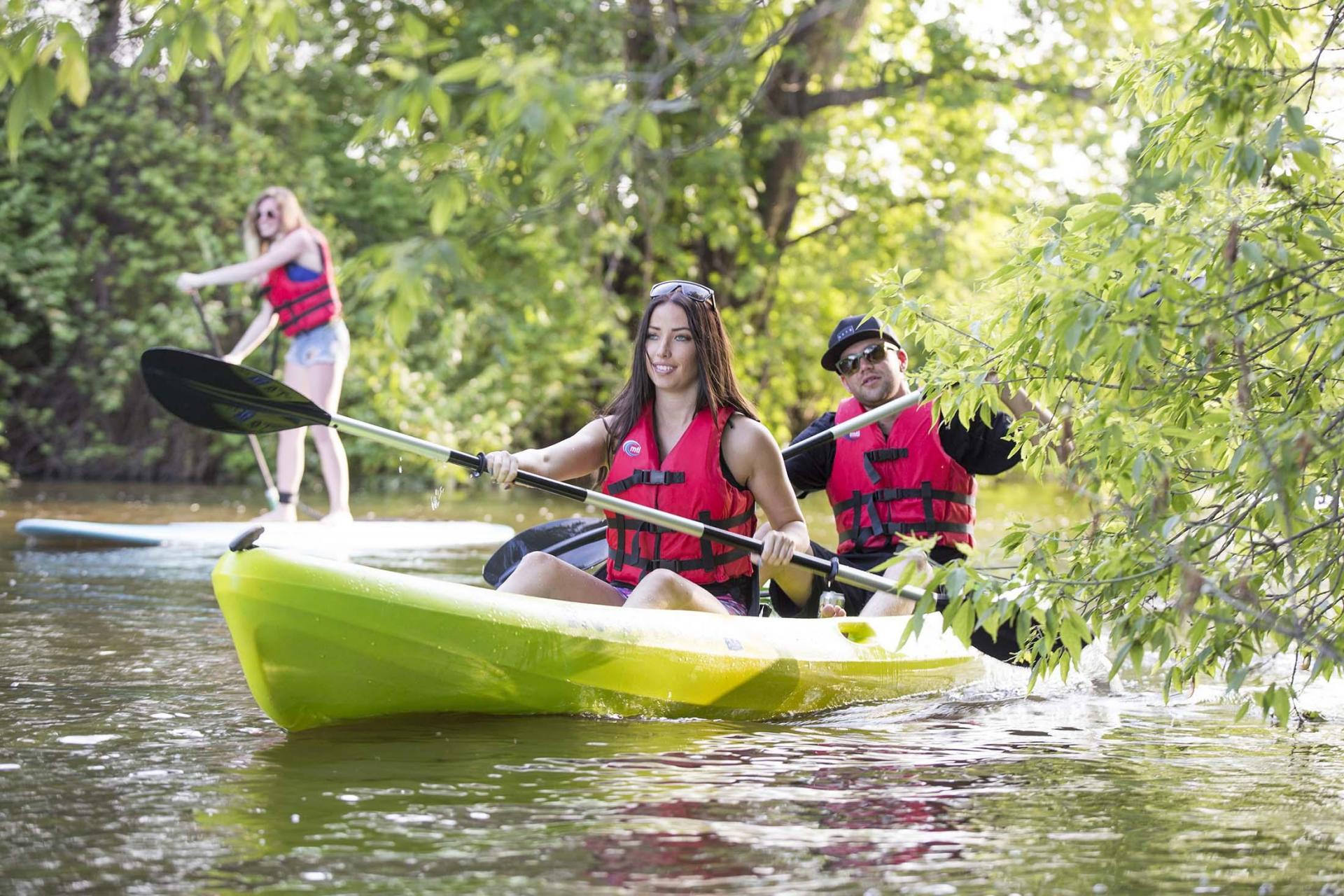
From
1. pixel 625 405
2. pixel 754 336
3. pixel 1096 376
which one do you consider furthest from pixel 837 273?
pixel 1096 376

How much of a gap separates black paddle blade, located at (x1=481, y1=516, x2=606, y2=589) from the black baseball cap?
2.85 feet

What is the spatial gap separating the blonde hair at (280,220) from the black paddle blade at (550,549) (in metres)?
3.30

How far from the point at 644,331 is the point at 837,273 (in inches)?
477

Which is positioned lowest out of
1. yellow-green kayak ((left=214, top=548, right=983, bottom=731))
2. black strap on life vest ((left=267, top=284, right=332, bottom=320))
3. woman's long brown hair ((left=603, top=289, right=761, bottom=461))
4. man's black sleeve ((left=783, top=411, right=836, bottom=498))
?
yellow-green kayak ((left=214, top=548, right=983, bottom=731))

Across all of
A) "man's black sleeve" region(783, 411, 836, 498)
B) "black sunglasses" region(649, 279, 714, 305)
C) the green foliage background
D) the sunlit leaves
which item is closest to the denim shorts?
the green foliage background

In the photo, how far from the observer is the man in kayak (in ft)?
16.0

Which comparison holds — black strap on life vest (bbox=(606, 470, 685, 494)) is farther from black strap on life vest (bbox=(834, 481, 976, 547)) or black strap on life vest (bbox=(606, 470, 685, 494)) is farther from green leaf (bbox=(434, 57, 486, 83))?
green leaf (bbox=(434, 57, 486, 83))

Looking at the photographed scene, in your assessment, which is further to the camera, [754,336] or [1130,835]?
[754,336]

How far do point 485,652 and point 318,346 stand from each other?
4.40m

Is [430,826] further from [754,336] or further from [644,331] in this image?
[754,336]

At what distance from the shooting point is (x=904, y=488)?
495 cm

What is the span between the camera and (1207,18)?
269 centimetres

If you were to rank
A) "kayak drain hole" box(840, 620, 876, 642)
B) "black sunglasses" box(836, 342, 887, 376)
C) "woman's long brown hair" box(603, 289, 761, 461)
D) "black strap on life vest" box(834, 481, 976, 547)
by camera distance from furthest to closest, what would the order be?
1. "black sunglasses" box(836, 342, 887, 376)
2. "black strap on life vest" box(834, 481, 976, 547)
3. "kayak drain hole" box(840, 620, 876, 642)
4. "woman's long brown hair" box(603, 289, 761, 461)

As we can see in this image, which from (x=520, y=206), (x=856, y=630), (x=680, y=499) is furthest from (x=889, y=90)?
(x=680, y=499)
